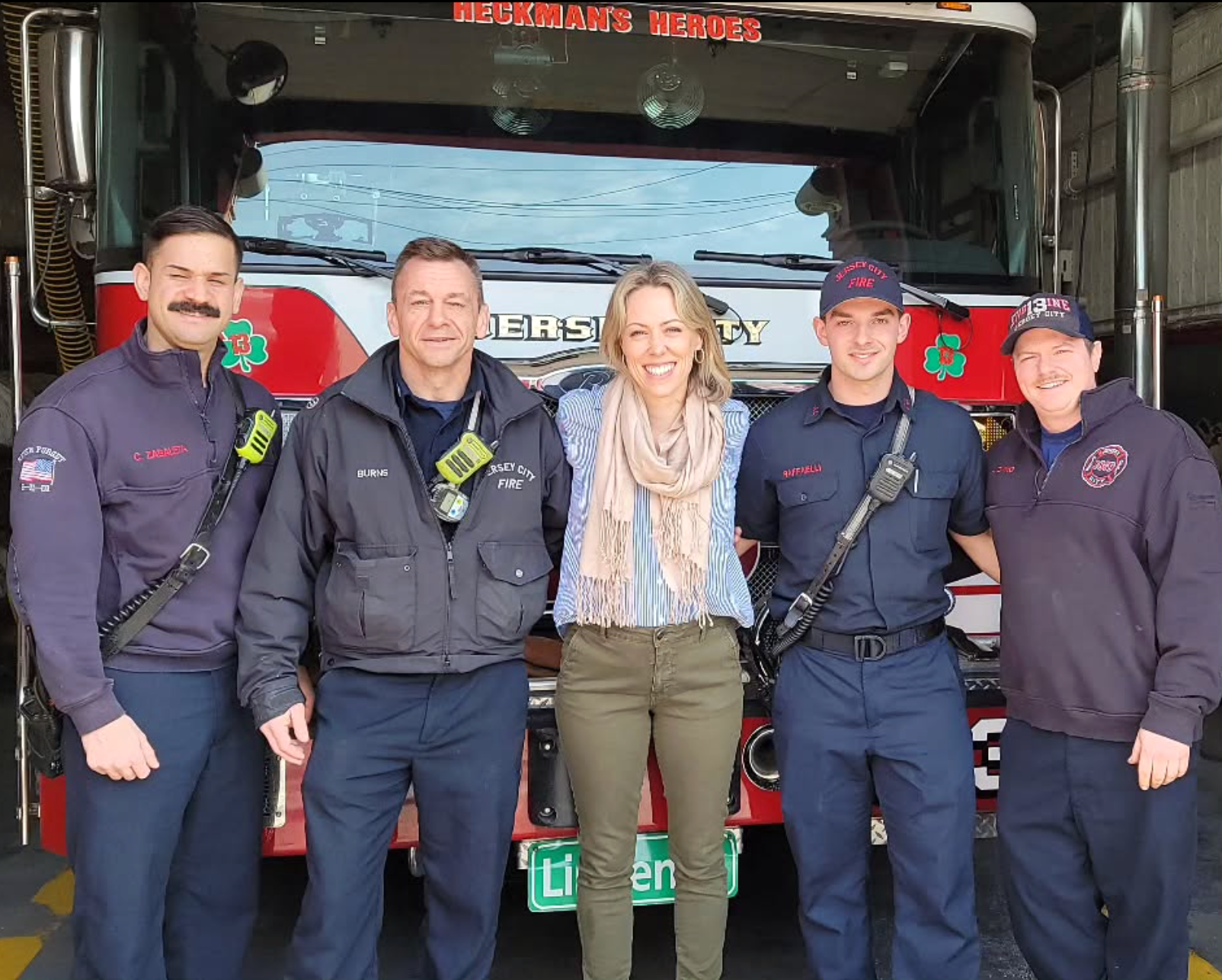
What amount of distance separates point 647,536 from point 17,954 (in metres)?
2.30

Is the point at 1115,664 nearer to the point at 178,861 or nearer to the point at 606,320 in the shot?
the point at 606,320

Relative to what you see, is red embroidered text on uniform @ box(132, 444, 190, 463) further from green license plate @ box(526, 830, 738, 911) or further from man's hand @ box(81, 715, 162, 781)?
green license plate @ box(526, 830, 738, 911)

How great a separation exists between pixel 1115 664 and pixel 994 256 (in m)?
1.48

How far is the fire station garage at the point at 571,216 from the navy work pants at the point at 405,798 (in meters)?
0.15

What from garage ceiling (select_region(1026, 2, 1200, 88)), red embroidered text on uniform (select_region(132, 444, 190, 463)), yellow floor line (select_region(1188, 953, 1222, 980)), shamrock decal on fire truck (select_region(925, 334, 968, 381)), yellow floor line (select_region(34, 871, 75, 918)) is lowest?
yellow floor line (select_region(1188, 953, 1222, 980))

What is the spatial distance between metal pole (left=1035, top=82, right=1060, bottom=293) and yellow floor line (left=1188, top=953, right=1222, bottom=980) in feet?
6.45

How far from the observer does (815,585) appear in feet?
8.28

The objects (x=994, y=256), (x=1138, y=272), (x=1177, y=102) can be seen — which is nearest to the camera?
(x=994, y=256)

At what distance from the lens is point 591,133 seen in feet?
10.4

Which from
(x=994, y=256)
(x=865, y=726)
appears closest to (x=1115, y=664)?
(x=865, y=726)

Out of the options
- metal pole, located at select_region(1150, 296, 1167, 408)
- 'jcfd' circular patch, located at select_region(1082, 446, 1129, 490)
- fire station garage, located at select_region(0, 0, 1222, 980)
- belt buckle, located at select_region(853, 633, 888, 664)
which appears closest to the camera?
'jcfd' circular patch, located at select_region(1082, 446, 1129, 490)

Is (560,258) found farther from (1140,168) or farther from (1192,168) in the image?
(1192,168)

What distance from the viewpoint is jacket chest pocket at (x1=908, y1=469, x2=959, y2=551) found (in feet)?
8.32

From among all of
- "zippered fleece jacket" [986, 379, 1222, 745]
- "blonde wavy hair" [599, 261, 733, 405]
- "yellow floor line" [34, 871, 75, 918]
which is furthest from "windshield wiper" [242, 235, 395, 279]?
"yellow floor line" [34, 871, 75, 918]
